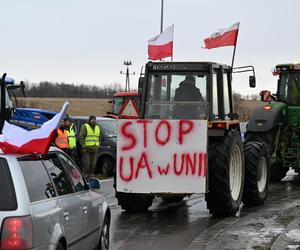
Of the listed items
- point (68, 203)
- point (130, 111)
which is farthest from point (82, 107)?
point (68, 203)

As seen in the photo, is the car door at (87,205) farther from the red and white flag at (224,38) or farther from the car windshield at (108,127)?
the car windshield at (108,127)

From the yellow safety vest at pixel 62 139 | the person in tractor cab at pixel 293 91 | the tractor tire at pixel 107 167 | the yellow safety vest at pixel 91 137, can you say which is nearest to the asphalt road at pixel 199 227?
the person in tractor cab at pixel 293 91

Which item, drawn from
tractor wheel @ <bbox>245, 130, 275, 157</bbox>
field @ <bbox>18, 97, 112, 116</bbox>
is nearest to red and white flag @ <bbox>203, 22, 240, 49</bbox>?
tractor wheel @ <bbox>245, 130, 275, 157</bbox>

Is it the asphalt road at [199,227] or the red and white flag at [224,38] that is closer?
the asphalt road at [199,227]

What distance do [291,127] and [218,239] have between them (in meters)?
7.33

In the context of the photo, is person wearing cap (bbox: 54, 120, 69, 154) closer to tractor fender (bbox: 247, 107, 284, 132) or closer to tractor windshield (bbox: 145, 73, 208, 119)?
tractor fender (bbox: 247, 107, 284, 132)

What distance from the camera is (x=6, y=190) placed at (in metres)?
5.14

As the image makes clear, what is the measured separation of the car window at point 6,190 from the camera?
5039 mm

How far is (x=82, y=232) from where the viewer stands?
20.7ft

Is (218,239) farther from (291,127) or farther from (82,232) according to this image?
(291,127)

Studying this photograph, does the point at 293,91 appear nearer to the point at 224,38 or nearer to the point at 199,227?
the point at 224,38

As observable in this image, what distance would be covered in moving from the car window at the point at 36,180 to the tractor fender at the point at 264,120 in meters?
9.85

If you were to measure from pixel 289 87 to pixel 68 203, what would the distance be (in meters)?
10.9

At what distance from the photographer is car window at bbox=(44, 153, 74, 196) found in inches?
241
